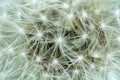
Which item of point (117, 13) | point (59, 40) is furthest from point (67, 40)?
point (117, 13)

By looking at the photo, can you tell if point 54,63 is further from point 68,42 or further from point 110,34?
point 110,34

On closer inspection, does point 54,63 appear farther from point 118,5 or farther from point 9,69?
point 118,5

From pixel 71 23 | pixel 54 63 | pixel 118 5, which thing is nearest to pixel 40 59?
pixel 54 63

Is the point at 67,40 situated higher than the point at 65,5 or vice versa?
the point at 65,5

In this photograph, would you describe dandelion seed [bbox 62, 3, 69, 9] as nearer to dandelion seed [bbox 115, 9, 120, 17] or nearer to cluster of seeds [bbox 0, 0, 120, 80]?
cluster of seeds [bbox 0, 0, 120, 80]

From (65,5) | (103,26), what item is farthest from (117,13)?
(65,5)

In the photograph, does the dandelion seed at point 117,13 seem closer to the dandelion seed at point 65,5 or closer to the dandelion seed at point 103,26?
the dandelion seed at point 103,26

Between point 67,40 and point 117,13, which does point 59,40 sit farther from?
point 117,13

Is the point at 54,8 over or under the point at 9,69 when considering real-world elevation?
over

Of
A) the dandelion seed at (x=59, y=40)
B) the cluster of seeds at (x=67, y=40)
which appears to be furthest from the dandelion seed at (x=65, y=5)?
the dandelion seed at (x=59, y=40)

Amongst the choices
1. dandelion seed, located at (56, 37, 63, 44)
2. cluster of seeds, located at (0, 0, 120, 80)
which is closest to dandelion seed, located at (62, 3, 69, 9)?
cluster of seeds, located at (0, 0, 120, 80)
